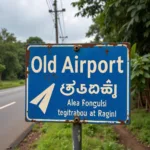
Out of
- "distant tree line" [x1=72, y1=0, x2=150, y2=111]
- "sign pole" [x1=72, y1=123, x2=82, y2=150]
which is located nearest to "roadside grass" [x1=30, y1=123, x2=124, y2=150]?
"distant tree line" [x1=72, y1=0, x2=150, y2=111]

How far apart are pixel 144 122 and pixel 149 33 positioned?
2664 millimetres

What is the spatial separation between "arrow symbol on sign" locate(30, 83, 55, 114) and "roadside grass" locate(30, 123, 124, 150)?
126 inches

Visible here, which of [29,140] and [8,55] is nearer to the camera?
[29,140]

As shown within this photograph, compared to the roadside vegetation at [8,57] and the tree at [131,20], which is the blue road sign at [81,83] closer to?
the tree at [131,20]

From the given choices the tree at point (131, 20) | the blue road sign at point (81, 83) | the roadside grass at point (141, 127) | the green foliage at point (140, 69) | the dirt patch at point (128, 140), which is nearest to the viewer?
the blue road sign at point (81, 83)

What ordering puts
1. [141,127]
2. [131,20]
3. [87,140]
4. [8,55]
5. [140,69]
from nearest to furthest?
[140,69] → [131,20] → [87,140] → [141,127] → [8,55]

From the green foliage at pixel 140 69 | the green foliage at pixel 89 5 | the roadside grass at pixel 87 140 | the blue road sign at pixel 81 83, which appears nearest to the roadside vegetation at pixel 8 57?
the green foliage at pixel 89 5

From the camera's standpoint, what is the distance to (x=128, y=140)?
6.09 metres

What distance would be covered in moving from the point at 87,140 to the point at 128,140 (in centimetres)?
121

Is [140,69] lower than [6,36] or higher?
lower

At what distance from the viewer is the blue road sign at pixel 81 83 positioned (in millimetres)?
1596

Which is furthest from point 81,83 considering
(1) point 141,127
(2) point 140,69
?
(1) point 141,127

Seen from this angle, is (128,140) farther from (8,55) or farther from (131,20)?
(8,55)

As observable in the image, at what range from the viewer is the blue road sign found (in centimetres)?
160
